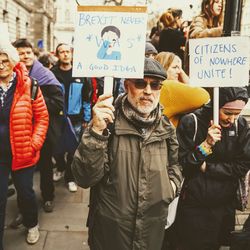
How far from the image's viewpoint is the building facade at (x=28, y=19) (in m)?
27.8

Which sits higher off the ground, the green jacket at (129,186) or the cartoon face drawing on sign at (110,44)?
the cartoon face drawing on sign at (110,44)

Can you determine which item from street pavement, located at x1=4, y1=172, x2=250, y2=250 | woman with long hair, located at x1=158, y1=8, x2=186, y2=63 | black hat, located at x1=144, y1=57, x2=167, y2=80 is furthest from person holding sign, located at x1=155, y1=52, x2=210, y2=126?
woman with long hair, located at x1=158, y1=8, x2=186, y2=63

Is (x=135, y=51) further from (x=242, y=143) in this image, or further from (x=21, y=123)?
(x=21, y=123)

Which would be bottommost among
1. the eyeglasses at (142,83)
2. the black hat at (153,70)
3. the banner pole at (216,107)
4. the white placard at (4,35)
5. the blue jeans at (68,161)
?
the blue jeans at (68,161)

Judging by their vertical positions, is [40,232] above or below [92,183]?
below

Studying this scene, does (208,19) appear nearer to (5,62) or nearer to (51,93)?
(51,93)

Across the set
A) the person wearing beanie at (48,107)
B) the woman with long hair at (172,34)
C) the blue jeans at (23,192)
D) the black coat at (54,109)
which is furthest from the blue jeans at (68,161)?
the woman with long hair at (172,34)

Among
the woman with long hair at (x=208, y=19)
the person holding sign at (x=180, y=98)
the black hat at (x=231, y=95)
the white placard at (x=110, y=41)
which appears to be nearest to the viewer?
the white placard at (x=110, y=41)

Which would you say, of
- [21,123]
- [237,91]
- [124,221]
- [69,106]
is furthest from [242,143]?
[69,106]

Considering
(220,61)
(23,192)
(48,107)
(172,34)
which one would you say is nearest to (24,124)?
(23,192)

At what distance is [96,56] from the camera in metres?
2.03

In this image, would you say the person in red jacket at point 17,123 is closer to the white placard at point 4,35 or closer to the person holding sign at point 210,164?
the white placard at point 4,35

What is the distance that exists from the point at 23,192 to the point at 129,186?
1503 millimetres

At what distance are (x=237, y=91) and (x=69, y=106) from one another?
2724 mm
